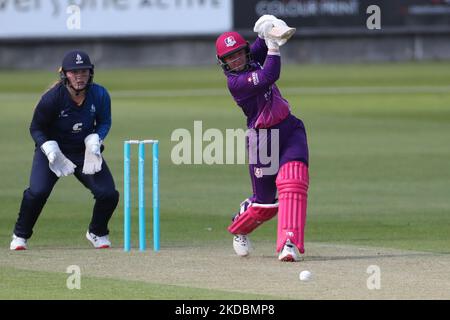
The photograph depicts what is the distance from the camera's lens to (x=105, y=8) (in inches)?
1606

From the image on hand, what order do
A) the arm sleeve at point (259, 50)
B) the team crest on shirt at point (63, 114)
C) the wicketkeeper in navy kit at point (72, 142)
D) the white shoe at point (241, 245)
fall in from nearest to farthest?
the white shoe at point (241, 245) < the arm sleeve at point (259, 50) < the wicketkeeper in navy kit at point (72, 142) < the team crest on shirt at point (63, 114)

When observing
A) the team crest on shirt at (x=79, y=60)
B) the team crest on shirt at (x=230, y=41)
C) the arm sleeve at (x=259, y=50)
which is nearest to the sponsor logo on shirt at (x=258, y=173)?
the arm sleeve at (x=259, y=50)

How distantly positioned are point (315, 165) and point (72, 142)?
737 cm

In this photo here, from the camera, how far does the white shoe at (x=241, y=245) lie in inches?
423

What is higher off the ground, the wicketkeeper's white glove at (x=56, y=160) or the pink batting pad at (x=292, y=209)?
the wicketkeeper's white glove at (x=56, y=160)

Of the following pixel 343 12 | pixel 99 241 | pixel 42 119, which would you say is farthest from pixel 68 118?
pixel 343 12

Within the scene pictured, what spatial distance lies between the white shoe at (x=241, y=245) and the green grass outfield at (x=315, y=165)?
94 cm

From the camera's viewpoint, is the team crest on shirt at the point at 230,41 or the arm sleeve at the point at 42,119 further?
the arm sleeve at the point at 42,119

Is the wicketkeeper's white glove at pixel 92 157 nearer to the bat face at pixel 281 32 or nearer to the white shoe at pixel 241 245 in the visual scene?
the white shoe at pixel 241 245

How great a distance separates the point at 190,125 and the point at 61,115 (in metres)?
12.3

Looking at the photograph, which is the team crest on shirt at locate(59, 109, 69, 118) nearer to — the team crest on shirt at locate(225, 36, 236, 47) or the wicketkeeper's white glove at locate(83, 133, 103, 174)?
the wicketkeeper's white glove at locate(83, 133, 103, 174)

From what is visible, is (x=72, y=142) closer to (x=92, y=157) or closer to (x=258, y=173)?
(x=92, y=157)

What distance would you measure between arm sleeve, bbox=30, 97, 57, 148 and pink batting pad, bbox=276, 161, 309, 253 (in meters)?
2.11
